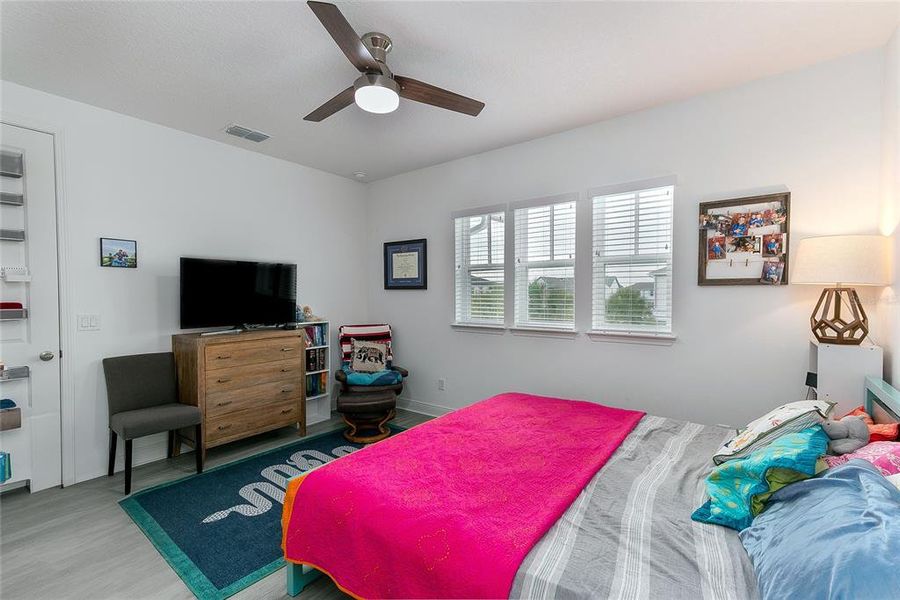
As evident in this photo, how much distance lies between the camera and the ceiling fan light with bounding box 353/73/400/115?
2059mm

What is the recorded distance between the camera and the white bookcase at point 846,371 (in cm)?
212

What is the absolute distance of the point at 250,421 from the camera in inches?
135

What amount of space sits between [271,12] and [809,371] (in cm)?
376

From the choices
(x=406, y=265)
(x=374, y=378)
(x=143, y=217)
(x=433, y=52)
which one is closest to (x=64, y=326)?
(x=143, y=217)

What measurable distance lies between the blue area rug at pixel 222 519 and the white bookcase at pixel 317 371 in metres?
0.91

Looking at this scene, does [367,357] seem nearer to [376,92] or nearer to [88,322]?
[88,322]

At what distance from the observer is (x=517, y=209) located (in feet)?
12.6

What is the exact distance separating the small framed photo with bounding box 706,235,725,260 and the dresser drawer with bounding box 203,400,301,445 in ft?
12.1

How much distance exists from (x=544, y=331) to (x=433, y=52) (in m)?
2.38

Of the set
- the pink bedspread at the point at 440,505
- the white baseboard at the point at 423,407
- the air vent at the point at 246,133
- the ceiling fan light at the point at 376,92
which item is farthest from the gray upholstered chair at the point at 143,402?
the ceiling fan light at the point at 376,92

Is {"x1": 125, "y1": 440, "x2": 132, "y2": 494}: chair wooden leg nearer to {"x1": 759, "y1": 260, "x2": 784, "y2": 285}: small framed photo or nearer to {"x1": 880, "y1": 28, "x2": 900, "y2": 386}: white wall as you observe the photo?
{"x1": 759, "y1": 260, "x2": 784, "y2": 285}: small framed photo

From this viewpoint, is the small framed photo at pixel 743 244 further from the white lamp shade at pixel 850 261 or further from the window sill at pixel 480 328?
the window sill at pixel 480 328

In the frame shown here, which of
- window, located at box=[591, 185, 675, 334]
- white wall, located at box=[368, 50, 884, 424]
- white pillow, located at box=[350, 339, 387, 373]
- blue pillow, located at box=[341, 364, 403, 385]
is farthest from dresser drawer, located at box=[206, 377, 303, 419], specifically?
window, located at box=[591, 185, 675, 334]

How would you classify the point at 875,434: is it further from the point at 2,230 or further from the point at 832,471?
the point at 2,230
